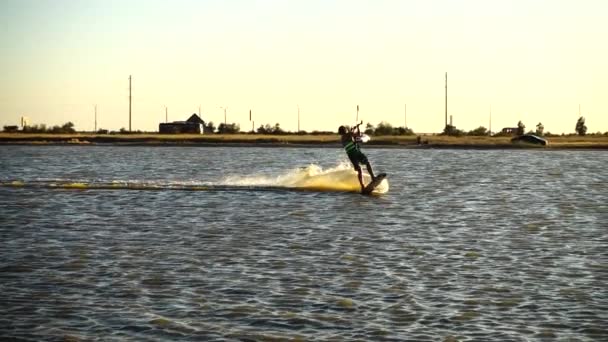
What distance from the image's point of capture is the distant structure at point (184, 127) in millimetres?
132750

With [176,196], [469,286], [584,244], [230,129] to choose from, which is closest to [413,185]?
[176,196]

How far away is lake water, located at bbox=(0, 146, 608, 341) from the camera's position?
14.0 meters

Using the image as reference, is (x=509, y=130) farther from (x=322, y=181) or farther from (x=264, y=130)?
(x=322, y=181)

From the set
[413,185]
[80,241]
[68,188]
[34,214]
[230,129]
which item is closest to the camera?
[80,241]

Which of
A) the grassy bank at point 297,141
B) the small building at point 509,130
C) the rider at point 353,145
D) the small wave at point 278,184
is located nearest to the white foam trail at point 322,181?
the small wave at point 278,184

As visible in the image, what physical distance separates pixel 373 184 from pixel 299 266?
658 inches

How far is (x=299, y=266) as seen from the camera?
18.5 m

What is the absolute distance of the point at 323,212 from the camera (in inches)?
1152

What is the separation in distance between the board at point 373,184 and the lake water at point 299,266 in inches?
13.6

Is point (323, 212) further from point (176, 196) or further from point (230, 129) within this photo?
point (230, 129)

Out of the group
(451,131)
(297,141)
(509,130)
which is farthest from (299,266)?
(509,130)

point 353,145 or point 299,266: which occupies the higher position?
point 353,145

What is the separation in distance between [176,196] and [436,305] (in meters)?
20.6

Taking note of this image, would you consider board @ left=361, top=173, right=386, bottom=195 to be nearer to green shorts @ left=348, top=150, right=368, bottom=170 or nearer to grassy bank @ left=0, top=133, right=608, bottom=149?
green shorts @ left=348, top=150, right=368, bottom=170
